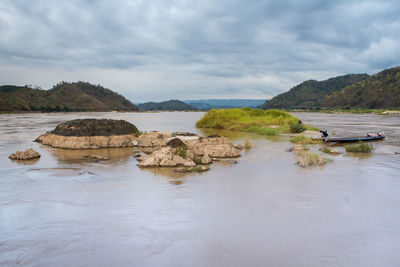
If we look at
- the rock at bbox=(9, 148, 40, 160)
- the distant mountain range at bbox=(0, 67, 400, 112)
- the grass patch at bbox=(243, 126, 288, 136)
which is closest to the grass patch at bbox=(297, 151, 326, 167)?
the rock at bbox=(9, 148, 40, 160)

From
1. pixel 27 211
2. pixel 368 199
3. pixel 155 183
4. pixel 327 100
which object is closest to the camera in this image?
pixel 27 211

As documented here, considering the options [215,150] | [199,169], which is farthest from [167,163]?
[215,150]

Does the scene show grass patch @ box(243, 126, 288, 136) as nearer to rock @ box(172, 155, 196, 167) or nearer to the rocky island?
the rocky island

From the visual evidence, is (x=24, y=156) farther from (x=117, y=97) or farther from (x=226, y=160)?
(x=117, y=97)

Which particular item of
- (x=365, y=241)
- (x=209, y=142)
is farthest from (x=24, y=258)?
(x=209, y=142)

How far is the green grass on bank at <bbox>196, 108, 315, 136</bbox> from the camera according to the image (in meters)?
29.2

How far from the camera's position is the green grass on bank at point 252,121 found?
95.9ft

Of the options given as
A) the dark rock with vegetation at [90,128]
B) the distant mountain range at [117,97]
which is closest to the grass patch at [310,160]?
the dark rock with vegetation at [90,128]

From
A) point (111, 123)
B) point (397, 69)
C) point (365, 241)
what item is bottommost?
point (365, 241)

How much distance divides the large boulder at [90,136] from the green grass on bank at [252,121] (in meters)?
13.4

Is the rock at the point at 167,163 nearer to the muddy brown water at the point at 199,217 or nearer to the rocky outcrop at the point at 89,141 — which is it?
the muddy brown water at the point at 199,217

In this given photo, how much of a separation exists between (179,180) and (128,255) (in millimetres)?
4927

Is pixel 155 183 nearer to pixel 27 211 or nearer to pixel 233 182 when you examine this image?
pixel 233 182

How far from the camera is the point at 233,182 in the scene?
990cm
